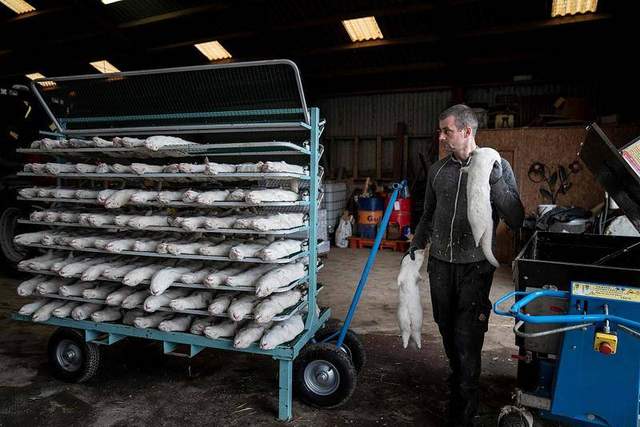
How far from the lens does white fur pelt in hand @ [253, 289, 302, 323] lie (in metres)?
2.59

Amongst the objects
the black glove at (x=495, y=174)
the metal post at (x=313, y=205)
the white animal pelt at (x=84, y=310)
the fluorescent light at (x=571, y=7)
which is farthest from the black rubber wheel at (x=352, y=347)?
the fluorescent light at (x=571, y=7)

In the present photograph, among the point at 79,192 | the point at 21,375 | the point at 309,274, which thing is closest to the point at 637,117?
the point at 309,274

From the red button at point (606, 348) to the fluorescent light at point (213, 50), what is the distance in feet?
32.8

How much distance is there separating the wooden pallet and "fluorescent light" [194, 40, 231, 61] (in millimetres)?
5556

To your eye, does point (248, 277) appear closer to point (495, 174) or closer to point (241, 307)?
point (241, 307)

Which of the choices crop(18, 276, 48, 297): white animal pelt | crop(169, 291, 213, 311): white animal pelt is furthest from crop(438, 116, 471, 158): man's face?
crop(18, 276, 48, 297): white animal pelt

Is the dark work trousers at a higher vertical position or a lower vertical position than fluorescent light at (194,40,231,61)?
lower

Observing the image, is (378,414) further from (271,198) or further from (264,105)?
(264,105)

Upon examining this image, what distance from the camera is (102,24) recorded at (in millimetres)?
9078

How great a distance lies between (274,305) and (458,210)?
133 centimetres

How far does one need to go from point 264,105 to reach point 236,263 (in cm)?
121

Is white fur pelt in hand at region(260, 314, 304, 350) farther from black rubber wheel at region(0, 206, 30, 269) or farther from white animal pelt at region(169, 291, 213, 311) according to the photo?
black rubber wheel at region(0, 206, 30, 269)

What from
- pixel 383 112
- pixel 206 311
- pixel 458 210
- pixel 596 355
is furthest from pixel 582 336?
pixel 383 112

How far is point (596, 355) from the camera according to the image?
1867mm
